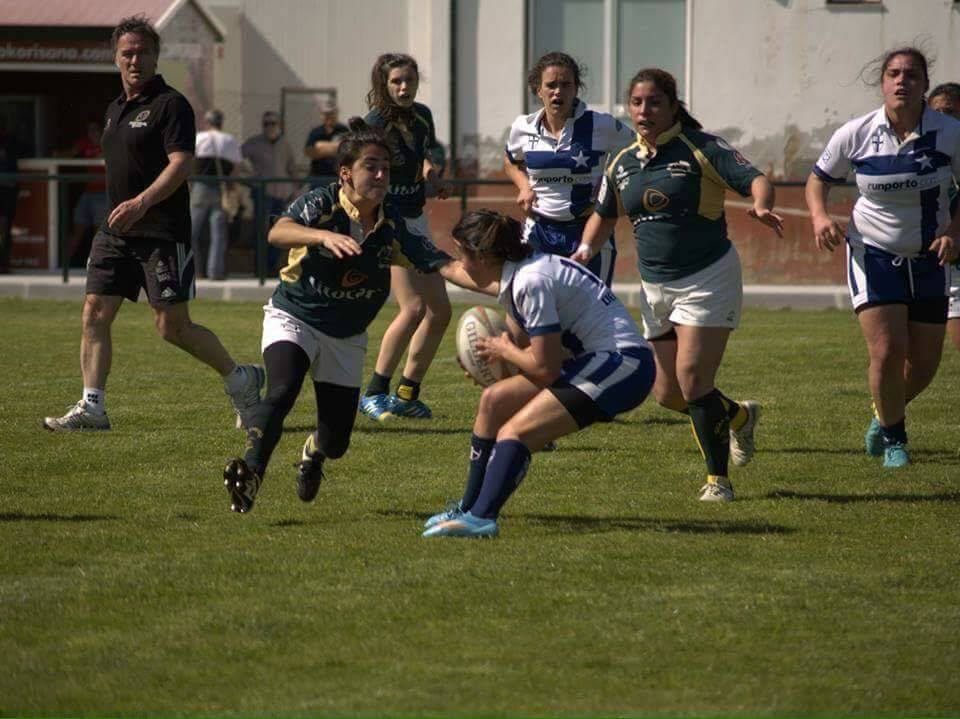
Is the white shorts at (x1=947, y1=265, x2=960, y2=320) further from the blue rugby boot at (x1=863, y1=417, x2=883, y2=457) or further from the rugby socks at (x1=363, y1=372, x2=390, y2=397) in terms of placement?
the rugby socks at (x1=363, y1=372, x2=390, y2=397)

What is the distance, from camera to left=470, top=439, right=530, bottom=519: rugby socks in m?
6.56

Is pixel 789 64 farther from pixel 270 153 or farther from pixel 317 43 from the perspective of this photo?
pixel 270 153

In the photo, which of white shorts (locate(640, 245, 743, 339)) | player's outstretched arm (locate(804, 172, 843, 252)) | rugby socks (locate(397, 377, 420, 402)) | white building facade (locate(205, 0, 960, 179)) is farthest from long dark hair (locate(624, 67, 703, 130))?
white building facade (locate(205, 0, 960, 179))

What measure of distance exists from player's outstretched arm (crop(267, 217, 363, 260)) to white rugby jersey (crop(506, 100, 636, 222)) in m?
2.51

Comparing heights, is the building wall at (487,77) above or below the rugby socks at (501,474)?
above

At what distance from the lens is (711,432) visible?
769 centimetres

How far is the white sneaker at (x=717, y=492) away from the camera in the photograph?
760cm

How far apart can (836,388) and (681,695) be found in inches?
290

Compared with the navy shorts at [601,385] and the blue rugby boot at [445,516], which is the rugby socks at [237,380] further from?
the navy shorts at [601,385]

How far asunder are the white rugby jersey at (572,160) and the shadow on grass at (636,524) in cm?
257

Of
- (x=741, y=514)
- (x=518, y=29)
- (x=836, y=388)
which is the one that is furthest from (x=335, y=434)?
(x=518, y=29)

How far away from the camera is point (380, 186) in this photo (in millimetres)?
7016

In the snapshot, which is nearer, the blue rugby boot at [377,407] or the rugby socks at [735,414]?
the rugby socks at [735,414]

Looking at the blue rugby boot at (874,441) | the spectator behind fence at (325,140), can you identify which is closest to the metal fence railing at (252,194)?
the spectator behind fence at (325,140)
